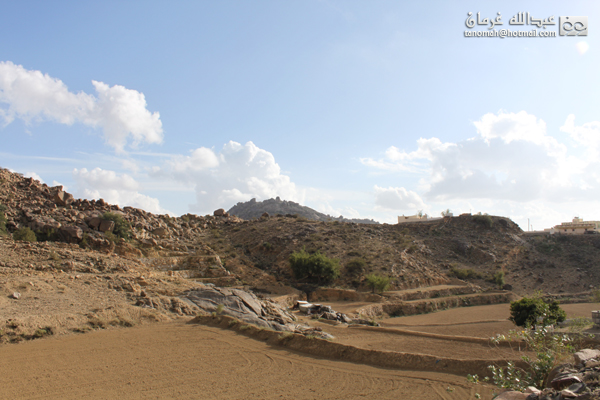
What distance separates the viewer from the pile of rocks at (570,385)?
5004mm

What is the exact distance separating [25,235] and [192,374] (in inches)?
911

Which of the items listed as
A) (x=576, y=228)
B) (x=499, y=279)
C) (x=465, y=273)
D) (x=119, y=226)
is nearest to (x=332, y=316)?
(x=119, y=226)

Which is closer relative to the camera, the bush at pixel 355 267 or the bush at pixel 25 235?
the bush at pixel 25 235

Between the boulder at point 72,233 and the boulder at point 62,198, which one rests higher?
the boulder at point 62,198

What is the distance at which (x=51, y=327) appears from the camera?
44.0 feet

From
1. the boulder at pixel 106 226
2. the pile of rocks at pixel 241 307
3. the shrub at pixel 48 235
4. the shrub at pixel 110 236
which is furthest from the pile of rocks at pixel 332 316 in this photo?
the shrub at pixel 48 235

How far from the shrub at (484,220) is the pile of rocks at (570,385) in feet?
178

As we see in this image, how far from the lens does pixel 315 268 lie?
32.6 metres

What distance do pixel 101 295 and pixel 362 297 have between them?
1963 cm

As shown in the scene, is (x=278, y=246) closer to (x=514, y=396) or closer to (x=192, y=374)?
(x=192, y=374)

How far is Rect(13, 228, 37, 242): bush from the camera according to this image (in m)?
25.6

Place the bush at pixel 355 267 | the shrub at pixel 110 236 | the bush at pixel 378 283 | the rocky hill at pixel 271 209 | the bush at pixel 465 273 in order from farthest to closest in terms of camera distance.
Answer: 1. the rocky hill at pixel 271 209
2. the bush at pixel 465 273
3. the bush at pixel 355 267
4. the bush at pixel 378 283
5. the shrub at pixel 110 236

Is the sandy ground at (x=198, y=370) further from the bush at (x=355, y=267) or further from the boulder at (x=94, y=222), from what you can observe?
the bush at (x=355, y=267)

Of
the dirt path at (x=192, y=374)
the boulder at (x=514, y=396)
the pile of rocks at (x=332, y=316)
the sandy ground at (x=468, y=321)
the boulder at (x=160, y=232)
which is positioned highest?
the boulder at (x=160, y=232)
